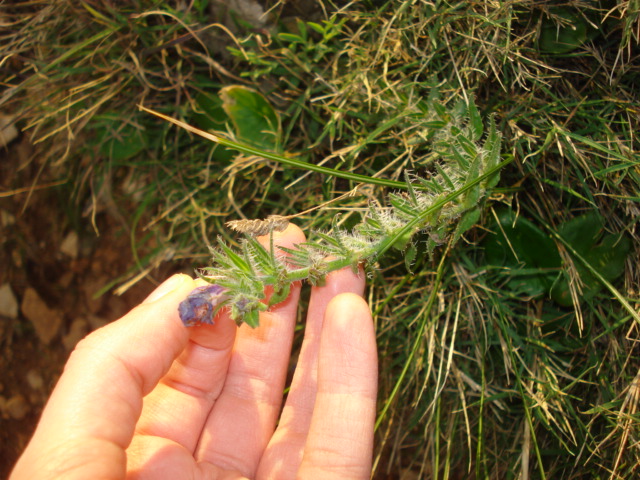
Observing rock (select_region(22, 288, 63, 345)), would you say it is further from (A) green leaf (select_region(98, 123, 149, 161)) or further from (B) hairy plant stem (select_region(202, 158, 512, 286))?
(B) hairy plant stem (select_region(202, 158, 512, 286))

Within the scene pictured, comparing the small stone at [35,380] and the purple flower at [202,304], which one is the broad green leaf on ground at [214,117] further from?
the small stone at [35,380]

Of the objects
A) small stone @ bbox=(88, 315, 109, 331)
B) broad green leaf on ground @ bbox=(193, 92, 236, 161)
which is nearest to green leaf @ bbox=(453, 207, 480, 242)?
broad green leaf on ground @ bbox=(193, 92, 236, 161)

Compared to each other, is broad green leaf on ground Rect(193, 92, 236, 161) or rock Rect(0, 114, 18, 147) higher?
rock Rect(0, 114, 18, 147)

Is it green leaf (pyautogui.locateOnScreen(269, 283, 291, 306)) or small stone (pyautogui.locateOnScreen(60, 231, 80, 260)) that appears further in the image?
small stone (pyautogui.locateOnScreen(60, 231, 80, 260))

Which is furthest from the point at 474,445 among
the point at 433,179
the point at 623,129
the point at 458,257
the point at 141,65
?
the point at 141,65

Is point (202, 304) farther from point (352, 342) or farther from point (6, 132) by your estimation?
point (6, 132)
